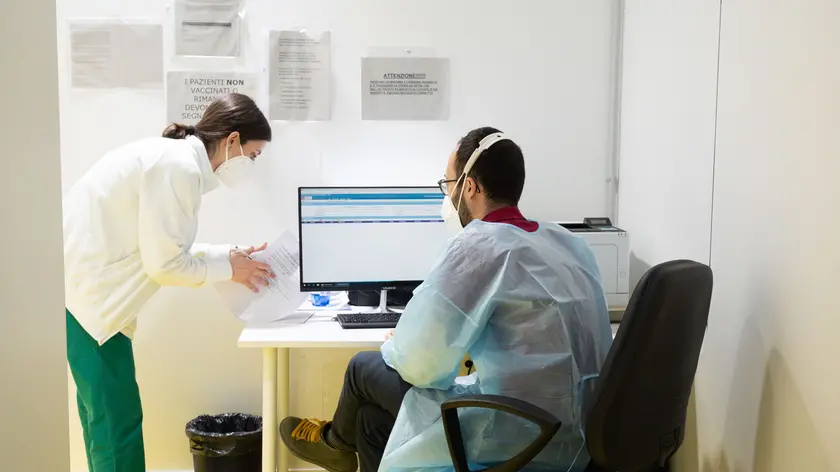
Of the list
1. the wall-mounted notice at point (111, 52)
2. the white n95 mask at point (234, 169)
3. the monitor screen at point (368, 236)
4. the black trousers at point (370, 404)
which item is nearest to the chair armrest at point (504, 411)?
the black trousers at point (370, 404)

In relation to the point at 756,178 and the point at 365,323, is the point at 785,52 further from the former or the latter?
the point at 365,323

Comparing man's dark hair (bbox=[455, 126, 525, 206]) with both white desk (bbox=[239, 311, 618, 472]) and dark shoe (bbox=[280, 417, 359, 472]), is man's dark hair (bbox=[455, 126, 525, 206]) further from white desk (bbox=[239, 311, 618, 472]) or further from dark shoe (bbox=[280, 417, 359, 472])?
dark shoe (bbox=[280, 417, 359, 472])

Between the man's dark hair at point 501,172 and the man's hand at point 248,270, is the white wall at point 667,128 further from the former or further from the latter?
the man's hand at point 248,270

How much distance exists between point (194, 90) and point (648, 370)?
79.2 inches

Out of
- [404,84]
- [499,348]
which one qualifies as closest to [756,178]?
[499,348]

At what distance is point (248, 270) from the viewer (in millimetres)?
2514

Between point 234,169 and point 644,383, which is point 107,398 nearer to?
point 234,169

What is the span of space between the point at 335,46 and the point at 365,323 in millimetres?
1082

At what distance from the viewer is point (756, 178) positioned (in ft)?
6.15

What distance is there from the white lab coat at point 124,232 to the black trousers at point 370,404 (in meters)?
0.64

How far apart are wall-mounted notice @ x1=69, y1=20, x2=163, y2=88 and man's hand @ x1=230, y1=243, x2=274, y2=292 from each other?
0.83 meters

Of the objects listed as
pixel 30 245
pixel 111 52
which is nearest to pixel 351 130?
pixel 111 52

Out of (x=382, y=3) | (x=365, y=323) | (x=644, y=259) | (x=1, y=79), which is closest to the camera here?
(x=1, y=79)

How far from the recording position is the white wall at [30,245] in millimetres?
814
